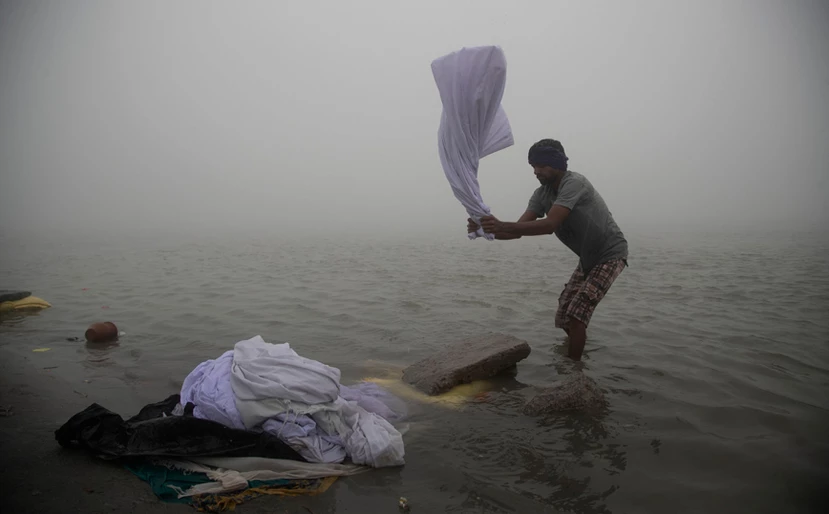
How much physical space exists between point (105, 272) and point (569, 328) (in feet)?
39.3

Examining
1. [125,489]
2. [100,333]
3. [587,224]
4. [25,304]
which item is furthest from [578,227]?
[25,304]

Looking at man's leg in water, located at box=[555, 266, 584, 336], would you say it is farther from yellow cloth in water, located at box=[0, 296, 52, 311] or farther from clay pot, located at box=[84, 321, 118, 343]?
yellow cloth in water, located at box=[0, 296, 52, 311]

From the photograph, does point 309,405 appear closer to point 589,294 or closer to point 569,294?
point 589,294

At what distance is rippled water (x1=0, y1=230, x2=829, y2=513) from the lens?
2.89 metres

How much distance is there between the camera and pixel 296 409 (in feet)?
9.91

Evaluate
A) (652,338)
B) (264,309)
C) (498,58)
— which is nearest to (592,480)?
(498,58)

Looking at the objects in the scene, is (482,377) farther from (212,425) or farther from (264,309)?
(264,309)

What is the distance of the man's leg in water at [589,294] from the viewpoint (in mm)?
4629

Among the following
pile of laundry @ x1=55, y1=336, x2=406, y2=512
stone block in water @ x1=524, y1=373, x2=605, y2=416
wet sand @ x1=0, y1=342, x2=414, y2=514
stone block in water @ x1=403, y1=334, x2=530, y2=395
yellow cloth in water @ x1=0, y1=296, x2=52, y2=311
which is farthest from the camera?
yellow cloth in water @ x1=0, y1=296, x2=52, y2=311

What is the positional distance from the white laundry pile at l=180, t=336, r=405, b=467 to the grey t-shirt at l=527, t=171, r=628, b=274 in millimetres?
2582

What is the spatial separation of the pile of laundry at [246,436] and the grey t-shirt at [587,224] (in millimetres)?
2668

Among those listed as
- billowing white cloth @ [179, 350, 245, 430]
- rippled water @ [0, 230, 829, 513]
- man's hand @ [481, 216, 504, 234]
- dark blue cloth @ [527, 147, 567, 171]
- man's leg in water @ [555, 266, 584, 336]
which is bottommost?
rippled water @ [0, 230, 829, 513]

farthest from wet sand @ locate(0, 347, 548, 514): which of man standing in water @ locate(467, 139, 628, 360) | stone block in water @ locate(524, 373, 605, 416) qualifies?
man standing in water @ locate(467, 139, 628, 360)

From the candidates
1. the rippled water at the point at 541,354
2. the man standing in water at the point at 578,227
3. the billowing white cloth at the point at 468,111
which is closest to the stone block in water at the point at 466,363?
the rippled water at the point at 541,354
